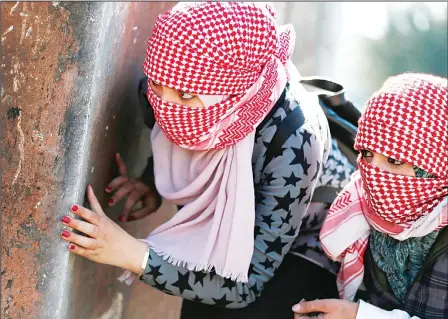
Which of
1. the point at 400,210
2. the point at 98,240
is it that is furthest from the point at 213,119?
the point at 400,210

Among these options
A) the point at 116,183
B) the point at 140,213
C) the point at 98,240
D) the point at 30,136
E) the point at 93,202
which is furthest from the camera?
the point at 140,213

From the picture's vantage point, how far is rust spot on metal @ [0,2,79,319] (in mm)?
2098

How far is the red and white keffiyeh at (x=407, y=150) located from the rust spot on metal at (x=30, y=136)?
86 centimetres

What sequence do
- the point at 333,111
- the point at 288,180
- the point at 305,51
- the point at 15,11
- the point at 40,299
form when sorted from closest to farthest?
the point at 15,11 < the point at 40,299 < the point at 288,180 < the point at 333,111 < the point at 305,51

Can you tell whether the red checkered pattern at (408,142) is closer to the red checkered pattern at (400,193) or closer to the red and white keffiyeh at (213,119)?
the red checkered pattern at (400,193)

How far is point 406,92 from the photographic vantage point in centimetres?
234

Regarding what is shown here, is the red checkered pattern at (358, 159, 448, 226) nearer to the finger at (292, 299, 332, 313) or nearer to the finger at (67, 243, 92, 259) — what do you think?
the finger at (292, 299, 332, 313)

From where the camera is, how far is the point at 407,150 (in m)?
2.27

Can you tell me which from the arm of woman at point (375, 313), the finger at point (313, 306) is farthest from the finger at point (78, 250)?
the arm of woman at point (375, 313)

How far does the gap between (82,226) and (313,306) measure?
0.73 metres

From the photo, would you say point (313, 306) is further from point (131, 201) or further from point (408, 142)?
point (131, 201)

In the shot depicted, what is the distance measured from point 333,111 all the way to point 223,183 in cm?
55

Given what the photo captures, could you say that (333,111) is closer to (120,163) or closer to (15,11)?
(120,163)

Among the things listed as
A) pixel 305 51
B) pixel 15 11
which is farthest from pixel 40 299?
pixel 305 51
